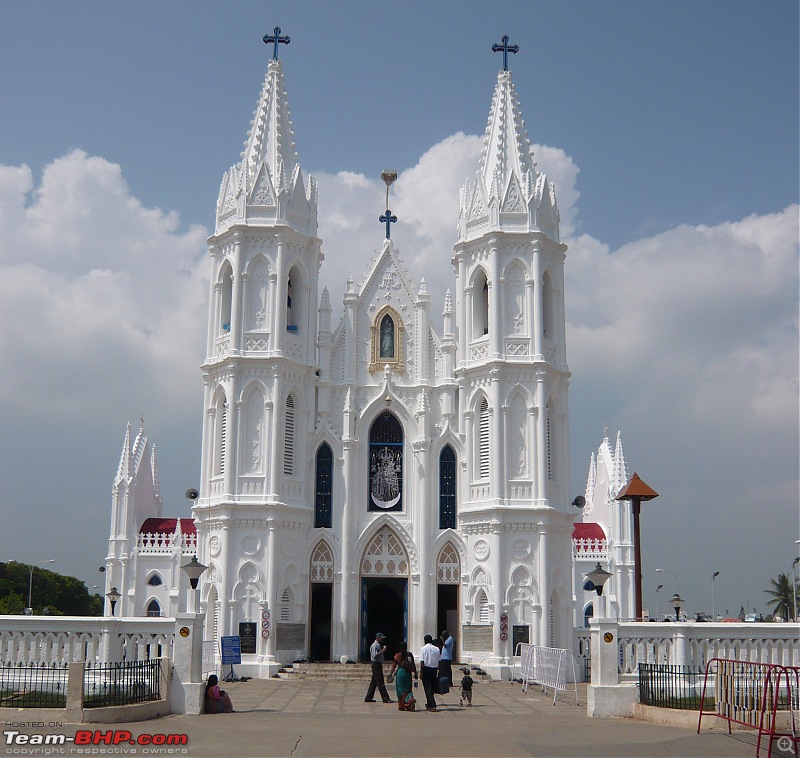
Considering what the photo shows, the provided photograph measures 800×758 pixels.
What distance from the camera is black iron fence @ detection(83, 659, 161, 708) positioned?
59.4 feet

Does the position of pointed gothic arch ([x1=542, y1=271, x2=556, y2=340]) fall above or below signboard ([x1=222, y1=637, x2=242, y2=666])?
above

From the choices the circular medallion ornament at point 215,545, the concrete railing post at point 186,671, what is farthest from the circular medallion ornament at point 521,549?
the concrete railing post at point 186,671

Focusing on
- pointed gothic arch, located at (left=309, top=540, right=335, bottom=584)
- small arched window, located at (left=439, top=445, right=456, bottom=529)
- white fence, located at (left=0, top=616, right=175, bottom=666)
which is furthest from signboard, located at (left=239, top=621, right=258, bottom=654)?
white fence, located at (left=0, top=616, right=175, bottom=666)

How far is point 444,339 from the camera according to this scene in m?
37.2

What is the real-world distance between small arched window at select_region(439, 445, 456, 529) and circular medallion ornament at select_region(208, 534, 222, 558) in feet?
25.4

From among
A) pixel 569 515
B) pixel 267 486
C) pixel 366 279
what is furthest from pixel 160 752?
pixel 366 279

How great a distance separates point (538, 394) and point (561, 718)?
15488 mm

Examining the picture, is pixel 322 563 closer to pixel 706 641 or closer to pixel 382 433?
pixel 382 433

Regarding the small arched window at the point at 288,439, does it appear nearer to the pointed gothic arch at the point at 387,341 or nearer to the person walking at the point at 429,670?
the pointed gothic arch at the point at 387,341

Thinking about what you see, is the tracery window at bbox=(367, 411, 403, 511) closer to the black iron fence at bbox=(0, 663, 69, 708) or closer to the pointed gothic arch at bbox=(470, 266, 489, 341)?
the pointed gothic arch at bbox=(470, 266, 489, 341)

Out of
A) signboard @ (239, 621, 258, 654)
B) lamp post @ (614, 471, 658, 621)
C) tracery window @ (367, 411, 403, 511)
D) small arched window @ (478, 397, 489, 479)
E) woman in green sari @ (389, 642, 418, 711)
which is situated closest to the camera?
woman in green sari @ (389, 642, 418, 711)

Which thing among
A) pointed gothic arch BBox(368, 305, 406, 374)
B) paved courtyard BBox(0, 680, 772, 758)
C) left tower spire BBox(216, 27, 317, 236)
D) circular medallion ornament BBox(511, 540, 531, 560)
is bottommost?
paved courtyard BBox(0, 680, 772, 758)

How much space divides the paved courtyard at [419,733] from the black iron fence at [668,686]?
562 mm

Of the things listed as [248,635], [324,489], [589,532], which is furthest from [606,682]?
[589,532]
